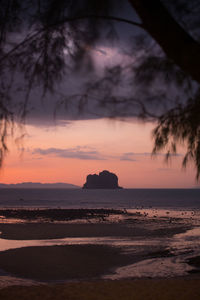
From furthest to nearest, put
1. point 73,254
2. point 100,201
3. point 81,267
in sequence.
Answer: point 100,201 < point 73,254 < point 81,267

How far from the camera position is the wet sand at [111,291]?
22.4 feet

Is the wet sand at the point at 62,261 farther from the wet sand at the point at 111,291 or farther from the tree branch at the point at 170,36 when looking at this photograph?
the tree branch at the point at 170,36

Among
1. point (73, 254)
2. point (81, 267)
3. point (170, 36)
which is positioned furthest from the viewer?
point (73, 254)

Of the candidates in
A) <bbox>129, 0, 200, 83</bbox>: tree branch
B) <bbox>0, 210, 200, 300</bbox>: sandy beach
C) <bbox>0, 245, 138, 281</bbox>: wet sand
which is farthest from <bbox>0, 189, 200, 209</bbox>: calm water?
<bbox>129, 0, 200, 83</bbox>: tree branch

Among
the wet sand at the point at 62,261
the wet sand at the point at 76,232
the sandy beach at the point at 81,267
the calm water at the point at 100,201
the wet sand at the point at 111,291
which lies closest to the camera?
the wet sand at the point at 111,291

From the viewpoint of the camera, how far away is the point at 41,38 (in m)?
3.61

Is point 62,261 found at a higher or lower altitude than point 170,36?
lower

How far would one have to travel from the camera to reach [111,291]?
7.48 metres

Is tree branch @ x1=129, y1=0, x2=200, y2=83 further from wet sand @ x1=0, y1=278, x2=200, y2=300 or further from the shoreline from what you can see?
the shoreline

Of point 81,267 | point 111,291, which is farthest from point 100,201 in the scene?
point 111,291

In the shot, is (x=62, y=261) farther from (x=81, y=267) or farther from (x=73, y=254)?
(x=73, y=254)

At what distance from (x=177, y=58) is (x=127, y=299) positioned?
5245 mm

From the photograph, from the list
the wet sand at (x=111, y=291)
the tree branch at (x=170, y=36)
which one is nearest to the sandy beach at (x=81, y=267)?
the wet sand at (x=111, y=291)

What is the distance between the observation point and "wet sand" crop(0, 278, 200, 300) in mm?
6836
